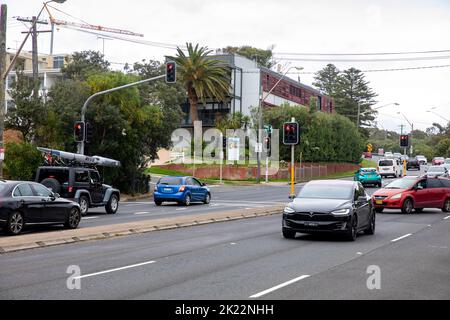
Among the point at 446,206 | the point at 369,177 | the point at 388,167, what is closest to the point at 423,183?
the point at 446,206

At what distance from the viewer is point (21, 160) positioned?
3522 cm

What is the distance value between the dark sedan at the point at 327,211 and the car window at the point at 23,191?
709 cm

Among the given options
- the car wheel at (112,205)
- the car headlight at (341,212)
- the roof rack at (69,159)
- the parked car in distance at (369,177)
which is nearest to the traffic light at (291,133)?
the car wheel at (112,205)

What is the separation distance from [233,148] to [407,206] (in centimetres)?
3973

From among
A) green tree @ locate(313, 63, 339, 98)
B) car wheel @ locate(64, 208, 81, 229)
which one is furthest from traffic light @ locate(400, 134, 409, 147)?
green tree @ locate(313, 63, 339, 98)

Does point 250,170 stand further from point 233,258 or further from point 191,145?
point 233,258

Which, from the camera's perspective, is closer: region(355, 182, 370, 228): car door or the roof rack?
region(355, 182, 370, 228): car door

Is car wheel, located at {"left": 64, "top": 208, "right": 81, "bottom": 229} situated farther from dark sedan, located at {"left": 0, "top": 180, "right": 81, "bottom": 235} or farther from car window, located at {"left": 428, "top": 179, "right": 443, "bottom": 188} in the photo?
car window, located at {"left": 428, "top": 179, "right": 443, "bottom": 188}

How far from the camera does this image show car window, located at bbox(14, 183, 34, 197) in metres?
18.6

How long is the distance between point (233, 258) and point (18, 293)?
5456 mm

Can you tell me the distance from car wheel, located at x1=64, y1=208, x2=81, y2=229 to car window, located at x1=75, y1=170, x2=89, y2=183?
228 inches

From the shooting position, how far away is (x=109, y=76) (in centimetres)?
4322

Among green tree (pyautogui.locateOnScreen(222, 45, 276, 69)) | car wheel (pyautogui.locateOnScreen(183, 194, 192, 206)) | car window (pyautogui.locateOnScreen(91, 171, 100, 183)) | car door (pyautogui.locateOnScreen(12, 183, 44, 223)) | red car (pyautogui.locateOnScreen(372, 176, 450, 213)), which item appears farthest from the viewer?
green tree (pyautogui.locateOnScreen(222, 45, 276, 69))

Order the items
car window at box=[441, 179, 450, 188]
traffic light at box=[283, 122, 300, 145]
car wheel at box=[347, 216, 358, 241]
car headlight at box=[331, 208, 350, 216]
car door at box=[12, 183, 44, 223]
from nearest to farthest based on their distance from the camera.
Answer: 1. car headlight at box=[331, 208, 350, 216]
2. car wheel at box=[347, 216, 358, 241]
3. car door at box=[12, 183, 44, 223]
4. car window at box=[441, 179, 450, 188]
5. traffic light at box=[283, 122, 300, 145]
